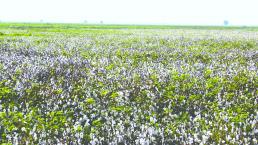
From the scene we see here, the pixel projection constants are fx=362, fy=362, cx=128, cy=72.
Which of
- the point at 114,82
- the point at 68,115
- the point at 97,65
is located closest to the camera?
the point at 68,115

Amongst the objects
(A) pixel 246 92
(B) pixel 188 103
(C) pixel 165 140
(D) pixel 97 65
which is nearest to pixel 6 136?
(C) pixel 165 140

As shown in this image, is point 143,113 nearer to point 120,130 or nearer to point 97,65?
point 120,130

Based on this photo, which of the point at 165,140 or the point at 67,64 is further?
the point at 67,64

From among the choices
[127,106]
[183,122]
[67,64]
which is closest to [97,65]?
[67,64]

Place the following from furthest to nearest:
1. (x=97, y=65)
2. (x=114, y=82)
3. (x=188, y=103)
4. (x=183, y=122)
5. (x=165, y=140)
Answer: (x=97, y=65) < (x=114, y=82) < (x=188, y=103) < (x=183, y=122) < (x=165, y=140)

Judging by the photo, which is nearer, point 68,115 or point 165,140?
point 165,140

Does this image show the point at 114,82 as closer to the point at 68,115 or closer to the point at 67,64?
the point at 68,115

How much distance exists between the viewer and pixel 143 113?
702cm

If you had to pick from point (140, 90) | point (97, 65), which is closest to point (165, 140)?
point (140, 90)

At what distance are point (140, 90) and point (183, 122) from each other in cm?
232

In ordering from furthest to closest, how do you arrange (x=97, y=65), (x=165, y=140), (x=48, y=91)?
(x=97, y=65) < (x=48, y=91) < (x=165, y=140)

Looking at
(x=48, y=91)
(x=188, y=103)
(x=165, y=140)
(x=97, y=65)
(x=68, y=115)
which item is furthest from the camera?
(x=97, y=65)

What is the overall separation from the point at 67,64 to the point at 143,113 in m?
5.72

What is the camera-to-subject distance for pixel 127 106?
7.20 meters
